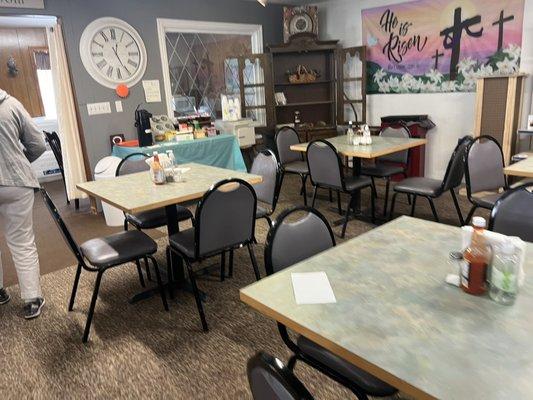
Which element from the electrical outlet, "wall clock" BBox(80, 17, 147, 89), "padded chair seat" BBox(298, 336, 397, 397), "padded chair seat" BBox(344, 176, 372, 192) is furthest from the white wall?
"padded chair seat" BBox(298, 336, 397, 397)

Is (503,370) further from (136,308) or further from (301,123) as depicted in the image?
(301,123)

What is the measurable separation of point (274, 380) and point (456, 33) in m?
5.02

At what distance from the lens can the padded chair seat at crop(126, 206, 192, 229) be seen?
2.94 meters

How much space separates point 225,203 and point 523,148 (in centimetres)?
372

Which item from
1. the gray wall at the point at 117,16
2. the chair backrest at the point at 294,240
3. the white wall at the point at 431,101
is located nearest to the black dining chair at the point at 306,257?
the chair backrest at the point at 294,240

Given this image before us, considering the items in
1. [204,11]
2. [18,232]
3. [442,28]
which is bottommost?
[18,232]

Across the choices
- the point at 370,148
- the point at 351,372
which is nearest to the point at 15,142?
the point at 351,372

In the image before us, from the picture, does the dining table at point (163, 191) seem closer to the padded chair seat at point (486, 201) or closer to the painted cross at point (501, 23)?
the padded chair seat at point (486, 201)

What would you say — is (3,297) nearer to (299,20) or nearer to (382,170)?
(382,170)

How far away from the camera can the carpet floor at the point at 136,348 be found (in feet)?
6.35

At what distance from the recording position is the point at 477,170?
3.04 m

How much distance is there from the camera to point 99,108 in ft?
14.9

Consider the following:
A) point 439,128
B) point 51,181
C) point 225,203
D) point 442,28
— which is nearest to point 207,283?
point 225,203

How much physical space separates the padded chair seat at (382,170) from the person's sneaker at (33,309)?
2.89m
